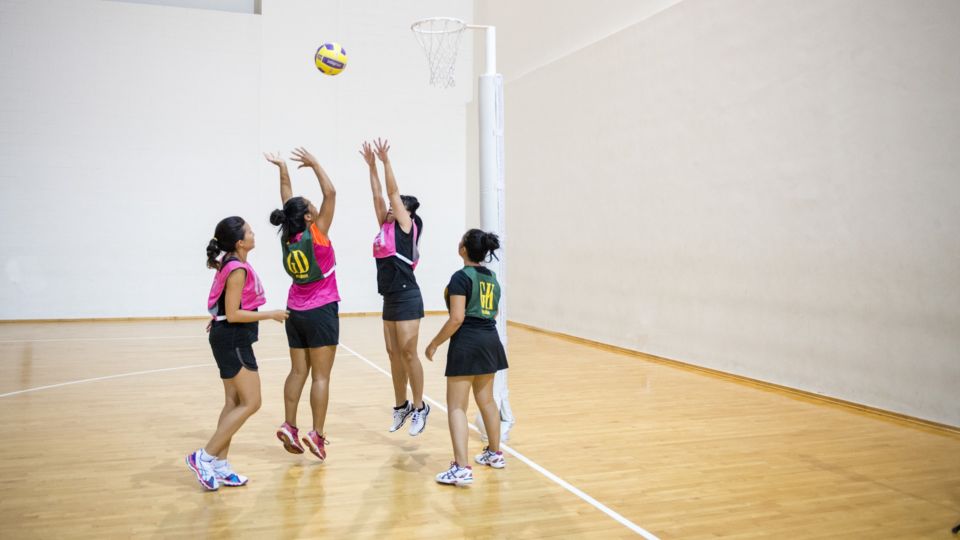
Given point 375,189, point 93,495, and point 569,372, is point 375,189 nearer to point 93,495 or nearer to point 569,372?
point 93,495

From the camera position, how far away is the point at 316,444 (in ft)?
13.4

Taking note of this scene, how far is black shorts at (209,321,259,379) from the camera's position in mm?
3566

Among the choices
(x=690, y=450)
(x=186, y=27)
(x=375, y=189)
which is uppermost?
(x=186, y=27)

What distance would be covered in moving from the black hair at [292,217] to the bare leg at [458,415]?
3.63 feet

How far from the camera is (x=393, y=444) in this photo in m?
4.60

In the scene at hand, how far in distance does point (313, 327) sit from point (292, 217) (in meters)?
0.59

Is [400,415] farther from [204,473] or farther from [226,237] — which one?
[226,237]

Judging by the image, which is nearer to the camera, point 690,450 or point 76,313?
point 690,450

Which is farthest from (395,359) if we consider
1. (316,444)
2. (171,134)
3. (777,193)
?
(171,134)

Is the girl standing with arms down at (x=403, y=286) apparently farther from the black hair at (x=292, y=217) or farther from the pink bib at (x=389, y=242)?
the black hair at (x=292, y=217)

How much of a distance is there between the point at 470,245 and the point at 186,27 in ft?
34.0

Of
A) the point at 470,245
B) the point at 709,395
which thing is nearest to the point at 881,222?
the point at 709,395

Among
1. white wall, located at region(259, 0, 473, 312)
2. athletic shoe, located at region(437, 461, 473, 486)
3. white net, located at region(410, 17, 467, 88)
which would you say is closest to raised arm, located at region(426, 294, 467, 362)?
athletic shoe, located at region(437, 461, 473, 486)

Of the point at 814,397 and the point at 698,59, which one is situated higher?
the point at 698,59
